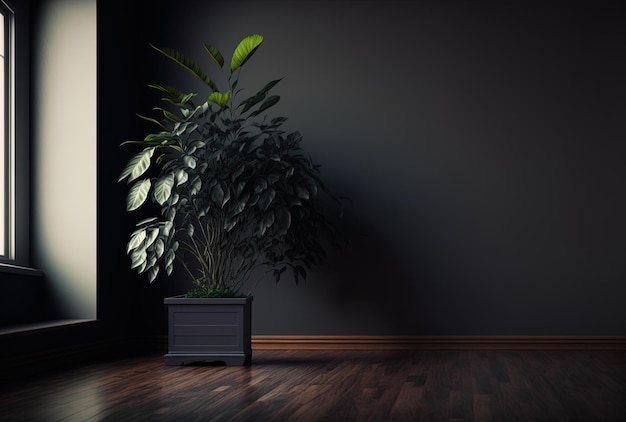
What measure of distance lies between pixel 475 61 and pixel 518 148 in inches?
22.3

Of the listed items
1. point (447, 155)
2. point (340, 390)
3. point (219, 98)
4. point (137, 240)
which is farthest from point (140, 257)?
point (447, 155)

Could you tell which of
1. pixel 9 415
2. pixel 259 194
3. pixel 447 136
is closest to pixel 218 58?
pixel 259 194

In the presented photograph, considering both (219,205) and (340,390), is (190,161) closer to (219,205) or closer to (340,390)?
(219,205)

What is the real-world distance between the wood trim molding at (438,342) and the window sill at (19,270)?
50.8 inches

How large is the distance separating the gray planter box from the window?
36.0 inches

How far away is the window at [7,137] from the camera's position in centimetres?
436

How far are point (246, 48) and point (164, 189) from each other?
0.83m

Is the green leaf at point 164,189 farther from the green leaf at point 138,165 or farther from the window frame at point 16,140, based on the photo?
the window frame at point 16,140

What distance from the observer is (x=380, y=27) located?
506 cm

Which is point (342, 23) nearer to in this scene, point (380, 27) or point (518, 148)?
point (380, 27)

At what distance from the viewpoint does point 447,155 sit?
495 cm

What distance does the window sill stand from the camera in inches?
160

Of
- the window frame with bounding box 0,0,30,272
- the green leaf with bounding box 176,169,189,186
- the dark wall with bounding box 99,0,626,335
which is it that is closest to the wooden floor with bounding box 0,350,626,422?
the dark wall with bounding box 99,0,626,335

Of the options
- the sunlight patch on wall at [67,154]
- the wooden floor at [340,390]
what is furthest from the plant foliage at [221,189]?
the wooden floor at [340,390]
